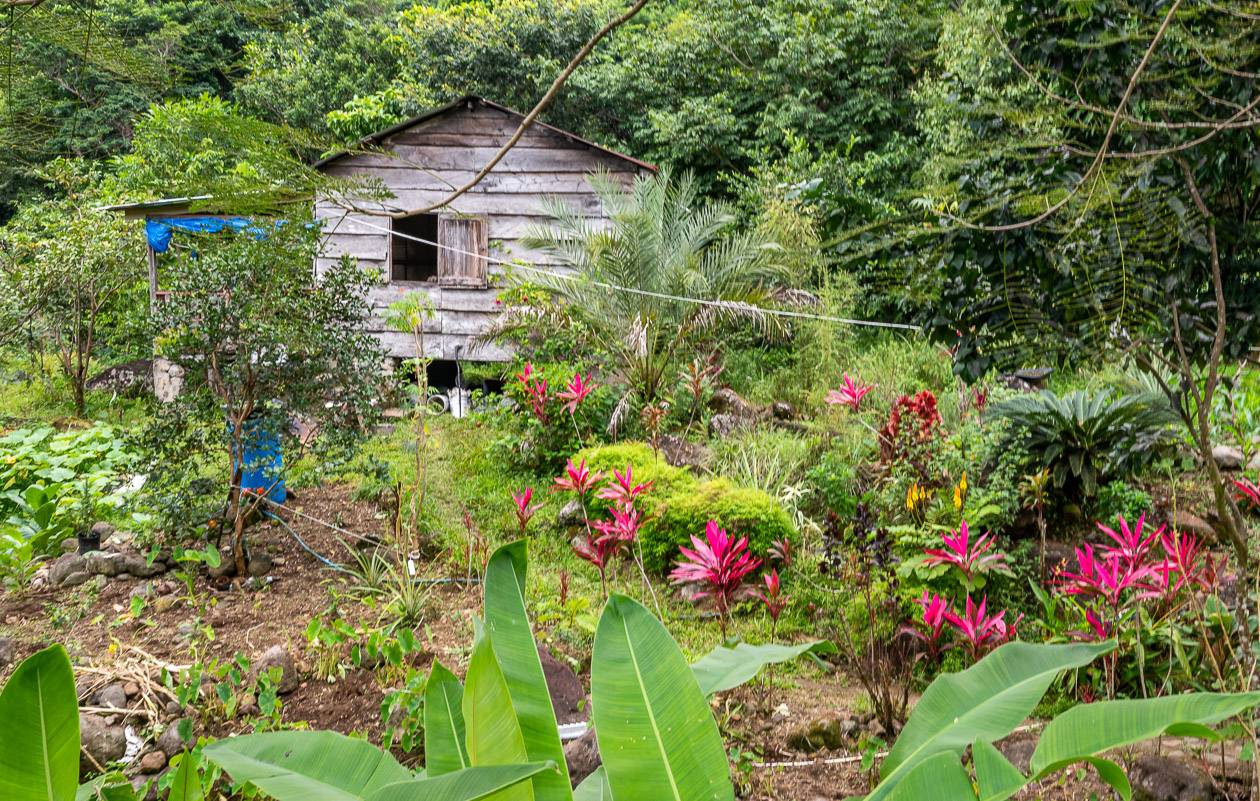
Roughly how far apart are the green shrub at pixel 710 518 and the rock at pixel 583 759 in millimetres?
2368

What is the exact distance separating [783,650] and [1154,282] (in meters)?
1.80

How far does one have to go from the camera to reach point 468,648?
3416 millimetres

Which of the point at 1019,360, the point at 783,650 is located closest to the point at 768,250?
the point at 1019,360

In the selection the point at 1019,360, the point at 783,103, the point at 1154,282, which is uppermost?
the point at 783,103

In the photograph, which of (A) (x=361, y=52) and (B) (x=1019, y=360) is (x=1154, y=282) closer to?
(B) (x=1019, y=360)

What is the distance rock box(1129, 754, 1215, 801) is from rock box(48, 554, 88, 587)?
14.5ft

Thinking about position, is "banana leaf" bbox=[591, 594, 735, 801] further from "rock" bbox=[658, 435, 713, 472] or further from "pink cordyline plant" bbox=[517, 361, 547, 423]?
"pink cordyline plant" bbox=[517, 361, 547, 423]

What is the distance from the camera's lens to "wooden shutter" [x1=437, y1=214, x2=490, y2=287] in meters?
10.1

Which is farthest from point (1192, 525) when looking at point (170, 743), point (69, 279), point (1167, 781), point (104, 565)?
point (69, 279)

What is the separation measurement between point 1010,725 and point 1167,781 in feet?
3.86

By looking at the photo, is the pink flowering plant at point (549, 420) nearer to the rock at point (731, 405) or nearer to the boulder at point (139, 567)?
the rock at point (731, 405)

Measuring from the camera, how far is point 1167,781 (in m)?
2.18

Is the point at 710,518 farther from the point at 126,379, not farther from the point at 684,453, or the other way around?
the point at 126,379

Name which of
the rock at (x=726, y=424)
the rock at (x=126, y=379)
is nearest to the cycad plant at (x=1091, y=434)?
the rock at (x=726, y=424)
